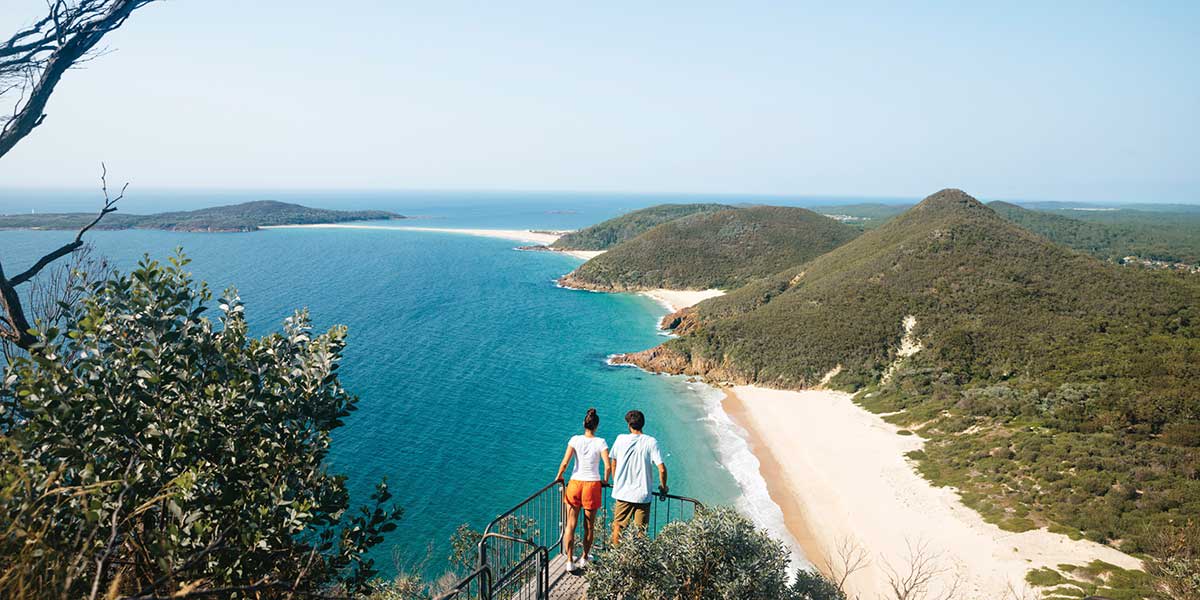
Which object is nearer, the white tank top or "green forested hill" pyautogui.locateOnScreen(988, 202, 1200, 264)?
the white tank top

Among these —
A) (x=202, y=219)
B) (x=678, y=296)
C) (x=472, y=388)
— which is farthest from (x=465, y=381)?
(x=202, y=219)

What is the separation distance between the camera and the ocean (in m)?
23.4

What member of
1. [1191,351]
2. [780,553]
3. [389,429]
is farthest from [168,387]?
[1191,351]

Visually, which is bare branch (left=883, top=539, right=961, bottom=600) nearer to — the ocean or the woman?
the ocean

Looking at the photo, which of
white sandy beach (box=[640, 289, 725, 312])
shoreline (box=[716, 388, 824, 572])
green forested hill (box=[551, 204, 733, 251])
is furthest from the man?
green forested hill (box=[551, 204, 733, 251])

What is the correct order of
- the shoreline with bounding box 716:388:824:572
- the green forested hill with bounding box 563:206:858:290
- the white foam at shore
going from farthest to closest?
the green forested hill with bounding box 563:206:858:290, the white foam at shore, the shoreline with bounding box 716:388:824:572

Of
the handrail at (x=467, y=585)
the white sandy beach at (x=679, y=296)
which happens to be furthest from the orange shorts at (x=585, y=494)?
the white sandy beach at (x=679, y=296)

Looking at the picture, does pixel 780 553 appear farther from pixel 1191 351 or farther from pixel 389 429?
pixel 1191 351

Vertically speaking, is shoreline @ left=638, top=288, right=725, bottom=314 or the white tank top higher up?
the white tank top

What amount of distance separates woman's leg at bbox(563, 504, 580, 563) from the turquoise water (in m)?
9.82

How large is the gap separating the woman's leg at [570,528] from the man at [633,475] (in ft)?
1.74

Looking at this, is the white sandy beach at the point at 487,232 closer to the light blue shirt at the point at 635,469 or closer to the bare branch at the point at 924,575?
the bare branch at the point at 924,575

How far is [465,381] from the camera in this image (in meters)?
37.1

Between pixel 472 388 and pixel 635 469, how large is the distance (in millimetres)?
29804
